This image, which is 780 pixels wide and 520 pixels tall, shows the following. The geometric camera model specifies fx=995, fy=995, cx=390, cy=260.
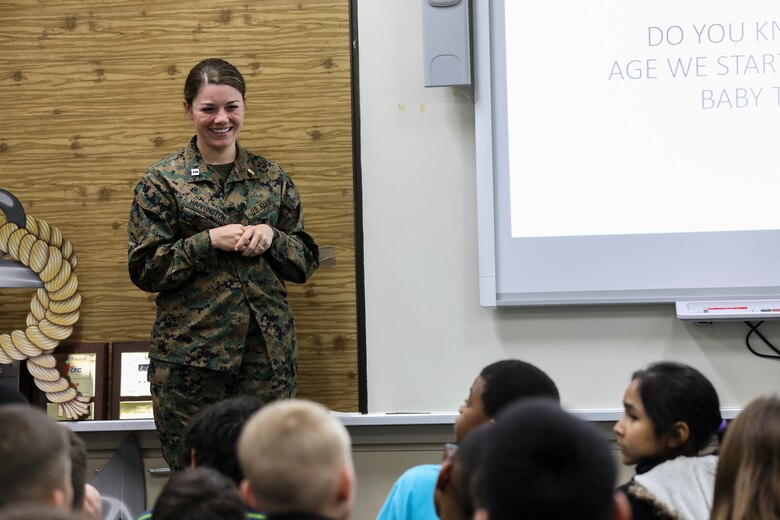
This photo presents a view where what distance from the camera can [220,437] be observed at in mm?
1883

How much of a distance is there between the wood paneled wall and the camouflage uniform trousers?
0.44 meters

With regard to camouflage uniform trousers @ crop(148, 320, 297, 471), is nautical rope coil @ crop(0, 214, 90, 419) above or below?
above

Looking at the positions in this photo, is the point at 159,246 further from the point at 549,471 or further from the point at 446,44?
the point at 549,471

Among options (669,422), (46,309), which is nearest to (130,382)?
(46,309)

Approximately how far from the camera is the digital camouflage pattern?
2920mm

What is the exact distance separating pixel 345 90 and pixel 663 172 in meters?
1.11

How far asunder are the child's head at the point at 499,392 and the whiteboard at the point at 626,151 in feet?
3.46

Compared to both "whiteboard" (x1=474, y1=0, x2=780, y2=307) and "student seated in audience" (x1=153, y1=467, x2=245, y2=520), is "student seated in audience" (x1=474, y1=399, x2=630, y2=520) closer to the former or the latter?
"student seated in audience" (x1=153, y1=467, x2=245, y2=520)

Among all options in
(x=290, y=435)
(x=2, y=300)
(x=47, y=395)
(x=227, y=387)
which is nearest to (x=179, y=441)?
(x=227, y=387)

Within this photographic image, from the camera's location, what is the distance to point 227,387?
2969mm

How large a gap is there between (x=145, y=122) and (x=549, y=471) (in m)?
2.73

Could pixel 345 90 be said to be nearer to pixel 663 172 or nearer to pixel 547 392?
pixel 663 172

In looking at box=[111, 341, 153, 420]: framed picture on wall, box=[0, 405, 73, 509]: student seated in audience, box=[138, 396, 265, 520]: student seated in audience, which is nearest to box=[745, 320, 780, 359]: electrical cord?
box=[138, 396, 265, 520]: student seated in audience

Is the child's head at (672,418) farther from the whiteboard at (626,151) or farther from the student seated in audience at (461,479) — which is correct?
the whiteboard at (626,151)
